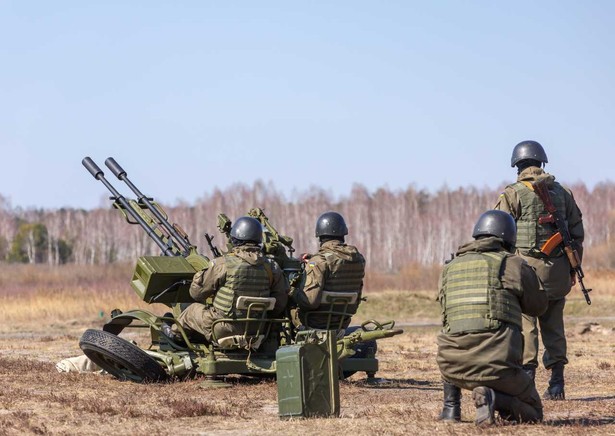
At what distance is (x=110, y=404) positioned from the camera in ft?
38.8

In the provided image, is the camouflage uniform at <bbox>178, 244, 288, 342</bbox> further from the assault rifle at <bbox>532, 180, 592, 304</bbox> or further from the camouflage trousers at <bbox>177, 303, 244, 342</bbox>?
the assault rifle at <bbox>532, 180, 592, 304</bbox>

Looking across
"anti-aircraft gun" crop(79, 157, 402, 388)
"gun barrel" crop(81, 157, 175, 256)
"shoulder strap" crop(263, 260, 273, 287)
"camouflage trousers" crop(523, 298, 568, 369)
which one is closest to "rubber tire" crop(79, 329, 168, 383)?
"anti-aircraft gun" crop(79, 157, 402, 388)

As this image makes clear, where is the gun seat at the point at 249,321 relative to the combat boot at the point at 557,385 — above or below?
above

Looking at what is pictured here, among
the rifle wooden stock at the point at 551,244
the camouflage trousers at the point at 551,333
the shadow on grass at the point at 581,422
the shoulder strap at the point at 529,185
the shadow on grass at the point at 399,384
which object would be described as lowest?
the shadow on grass at the point at 399,384

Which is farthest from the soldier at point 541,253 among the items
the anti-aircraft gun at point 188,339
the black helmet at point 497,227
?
the black helmet at point 497,227

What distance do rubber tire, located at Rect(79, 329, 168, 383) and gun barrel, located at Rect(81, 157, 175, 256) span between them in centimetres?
215

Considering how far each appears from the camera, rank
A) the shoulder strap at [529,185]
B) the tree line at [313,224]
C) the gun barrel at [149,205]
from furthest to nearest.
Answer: the tree line at [313,224]
the gun barrel at [149,205]
the shoulder strap at [529,185]

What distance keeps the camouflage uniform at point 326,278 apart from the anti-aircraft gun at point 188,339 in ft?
1.03

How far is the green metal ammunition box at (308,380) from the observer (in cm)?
1050

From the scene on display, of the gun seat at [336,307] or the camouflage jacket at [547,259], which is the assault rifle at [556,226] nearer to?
the camouflage jacket at [547,259]

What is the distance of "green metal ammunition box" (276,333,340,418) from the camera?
34.4ft

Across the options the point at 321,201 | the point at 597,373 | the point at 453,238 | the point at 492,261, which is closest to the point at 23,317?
the point at 597,373

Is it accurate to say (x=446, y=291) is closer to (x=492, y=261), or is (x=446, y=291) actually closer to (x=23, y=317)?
(x=492, y=261)

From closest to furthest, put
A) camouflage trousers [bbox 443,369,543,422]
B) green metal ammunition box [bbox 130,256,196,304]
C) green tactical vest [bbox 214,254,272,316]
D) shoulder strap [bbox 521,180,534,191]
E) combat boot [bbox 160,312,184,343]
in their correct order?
camouflage trousers [bbox 443,369,543,422] < shoulder strap [bbox 521,180,534,191] < green tactical vest [bbox 214,254,272,316] < combat boot [bbox 160,312,184,343] < green metal ammunition box [bbox 130,256,196,304]
